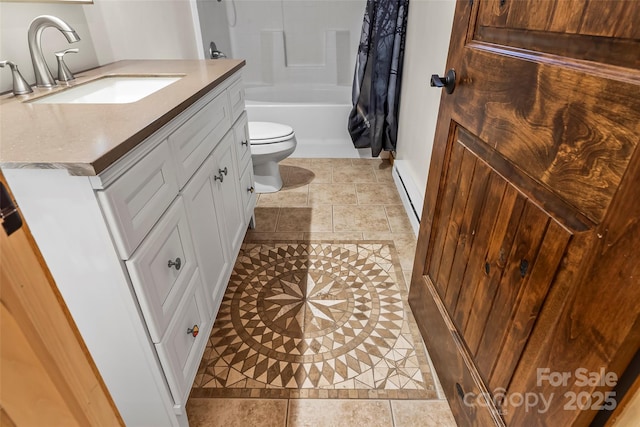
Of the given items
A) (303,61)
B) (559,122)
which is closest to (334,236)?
(559,122)

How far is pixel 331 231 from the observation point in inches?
83.3

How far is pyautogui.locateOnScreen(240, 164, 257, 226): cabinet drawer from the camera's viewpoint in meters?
1.83

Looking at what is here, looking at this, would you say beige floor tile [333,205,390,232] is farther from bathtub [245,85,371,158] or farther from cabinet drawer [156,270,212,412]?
cabinet drawer [156,270,212,412]

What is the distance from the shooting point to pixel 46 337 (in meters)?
0.41

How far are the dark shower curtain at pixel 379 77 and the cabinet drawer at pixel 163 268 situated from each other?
6.32 ft

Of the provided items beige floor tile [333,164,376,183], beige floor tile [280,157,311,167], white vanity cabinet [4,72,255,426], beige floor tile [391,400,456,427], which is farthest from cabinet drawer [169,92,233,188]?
beige floor tile [280,157,311,167]

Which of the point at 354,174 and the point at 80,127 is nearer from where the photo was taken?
the point at 80,127

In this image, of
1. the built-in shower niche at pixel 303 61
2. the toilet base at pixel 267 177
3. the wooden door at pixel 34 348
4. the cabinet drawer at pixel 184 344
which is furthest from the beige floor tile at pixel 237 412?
the built-in shower niche at pixel 303 61

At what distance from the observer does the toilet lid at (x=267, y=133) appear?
7.32ft

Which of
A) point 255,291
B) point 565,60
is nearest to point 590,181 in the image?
point 565,60

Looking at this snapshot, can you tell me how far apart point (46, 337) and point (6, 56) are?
1.24 m

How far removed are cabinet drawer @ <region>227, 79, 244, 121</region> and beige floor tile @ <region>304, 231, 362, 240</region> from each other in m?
0.77

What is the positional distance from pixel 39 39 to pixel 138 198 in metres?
0.84

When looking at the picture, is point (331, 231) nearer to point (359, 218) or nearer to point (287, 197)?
point (359, 218)
